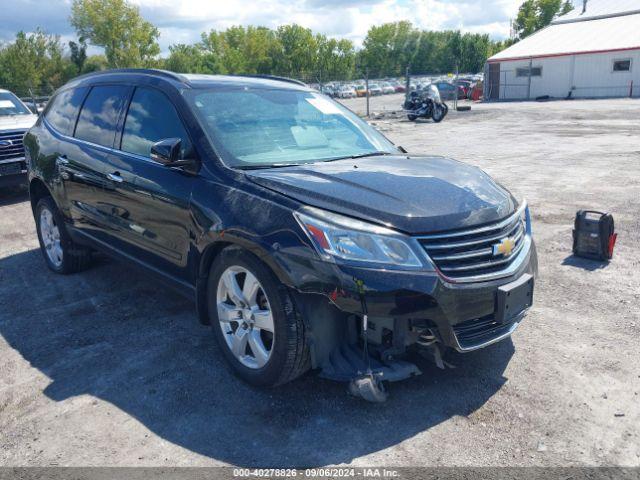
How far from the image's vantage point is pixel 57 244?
555cm

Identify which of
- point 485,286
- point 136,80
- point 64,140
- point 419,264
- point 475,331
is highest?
point 136,80

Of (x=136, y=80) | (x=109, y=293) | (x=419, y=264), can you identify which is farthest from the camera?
(x=109, y=293)

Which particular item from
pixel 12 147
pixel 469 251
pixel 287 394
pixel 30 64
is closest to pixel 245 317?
pixel 287 394

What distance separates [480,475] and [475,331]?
0.74 m

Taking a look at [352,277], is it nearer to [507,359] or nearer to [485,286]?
[485,286]

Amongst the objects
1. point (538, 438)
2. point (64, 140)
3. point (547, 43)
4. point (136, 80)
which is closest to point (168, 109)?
point (136, 80)

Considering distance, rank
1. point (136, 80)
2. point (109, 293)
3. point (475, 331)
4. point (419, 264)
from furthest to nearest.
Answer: point (109, 293) → point (136, 80) → point (475, 331) → point (419, 264)

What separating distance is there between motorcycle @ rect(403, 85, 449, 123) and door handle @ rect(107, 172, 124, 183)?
20005 mm

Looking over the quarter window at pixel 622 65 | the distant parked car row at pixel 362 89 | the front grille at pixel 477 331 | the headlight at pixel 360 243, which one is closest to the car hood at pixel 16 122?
the headlight at pixel 360 243

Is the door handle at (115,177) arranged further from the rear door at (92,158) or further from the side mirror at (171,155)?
the side mirror at (171,155)

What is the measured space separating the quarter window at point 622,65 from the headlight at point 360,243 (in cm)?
3931

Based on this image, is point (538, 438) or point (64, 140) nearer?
point (538, 438)

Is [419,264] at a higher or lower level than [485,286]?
→ higher

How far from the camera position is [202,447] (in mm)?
2869
